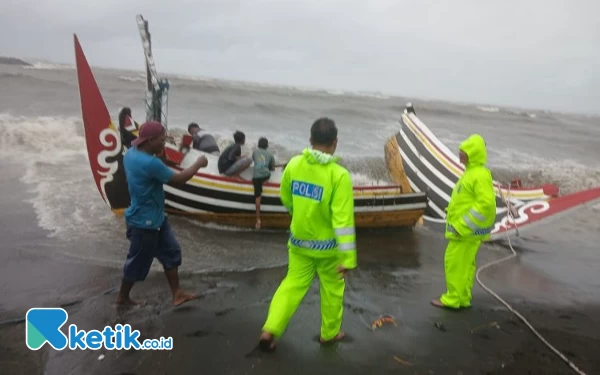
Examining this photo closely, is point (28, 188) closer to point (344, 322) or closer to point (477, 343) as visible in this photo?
point (344, 322)

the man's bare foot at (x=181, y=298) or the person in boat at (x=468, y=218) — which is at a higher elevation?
the person in boat at (x=468, y=218)

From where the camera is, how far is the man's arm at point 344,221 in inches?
113

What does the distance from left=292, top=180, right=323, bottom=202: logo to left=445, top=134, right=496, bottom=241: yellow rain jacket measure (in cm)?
178

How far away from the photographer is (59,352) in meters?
3.27

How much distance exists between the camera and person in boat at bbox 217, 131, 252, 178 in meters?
6.88

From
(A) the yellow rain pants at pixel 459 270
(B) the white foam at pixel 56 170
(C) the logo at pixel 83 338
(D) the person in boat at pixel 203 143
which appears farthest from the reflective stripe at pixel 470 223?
(B) the white foam at pixel 56 170

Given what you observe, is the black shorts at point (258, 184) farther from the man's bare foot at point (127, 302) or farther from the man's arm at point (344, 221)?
the man's arm at point (344, 221)

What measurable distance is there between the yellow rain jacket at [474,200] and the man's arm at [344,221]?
5.38 ft

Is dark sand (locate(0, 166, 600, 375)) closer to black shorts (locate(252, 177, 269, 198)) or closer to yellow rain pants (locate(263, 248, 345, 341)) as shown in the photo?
yellow rain pants (locate(263, 248, 345, 341))

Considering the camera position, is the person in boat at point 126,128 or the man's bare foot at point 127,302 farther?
the person in boat at point 126,128

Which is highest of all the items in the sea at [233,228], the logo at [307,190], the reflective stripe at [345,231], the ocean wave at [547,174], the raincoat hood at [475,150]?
the raincoat hood at [475,150]

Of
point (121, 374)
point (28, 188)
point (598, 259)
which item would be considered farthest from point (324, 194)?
point (28, 188)

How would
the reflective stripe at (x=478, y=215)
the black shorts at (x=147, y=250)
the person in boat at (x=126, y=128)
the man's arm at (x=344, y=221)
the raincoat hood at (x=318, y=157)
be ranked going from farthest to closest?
1. the person in boat at (x=126, y=128)
2. the reflective stripe at (x=478, y=215)
3. the black shorts at (x=147, y=250)
4. the raincoat hood at (x=318, y=157)
5. the man's arm at (x=344, y=221)

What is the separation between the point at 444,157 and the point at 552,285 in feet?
11.8
